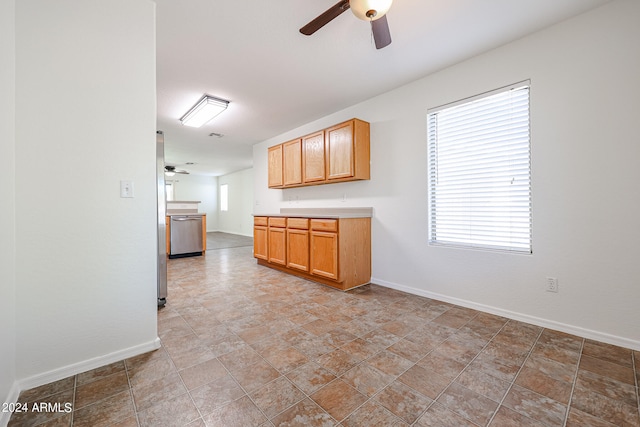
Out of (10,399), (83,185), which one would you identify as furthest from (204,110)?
(10,399)

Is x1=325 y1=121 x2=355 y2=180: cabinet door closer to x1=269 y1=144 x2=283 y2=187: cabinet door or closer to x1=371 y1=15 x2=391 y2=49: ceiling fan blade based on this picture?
x1=269 y1=144 x2=283 y2=187: cabinet door

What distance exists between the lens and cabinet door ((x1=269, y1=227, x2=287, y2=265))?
400 centimetres

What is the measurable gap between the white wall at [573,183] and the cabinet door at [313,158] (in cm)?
150

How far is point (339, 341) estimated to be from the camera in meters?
1.98

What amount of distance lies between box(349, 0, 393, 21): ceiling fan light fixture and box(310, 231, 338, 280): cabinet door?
2157 mm

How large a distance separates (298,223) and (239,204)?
6.59 metres

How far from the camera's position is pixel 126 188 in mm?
1760

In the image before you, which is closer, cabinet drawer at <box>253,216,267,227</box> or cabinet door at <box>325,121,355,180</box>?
cabinet door at <box>325,121,355,180</box>

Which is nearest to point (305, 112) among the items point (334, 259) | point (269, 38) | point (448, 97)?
point (269, 38)

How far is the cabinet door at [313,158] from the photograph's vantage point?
152 inches

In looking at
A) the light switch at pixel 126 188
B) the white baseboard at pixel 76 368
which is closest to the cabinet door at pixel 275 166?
the light switch at pixel 126 188

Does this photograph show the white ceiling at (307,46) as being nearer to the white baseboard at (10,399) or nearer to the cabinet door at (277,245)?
the cabinet door at (277,245)

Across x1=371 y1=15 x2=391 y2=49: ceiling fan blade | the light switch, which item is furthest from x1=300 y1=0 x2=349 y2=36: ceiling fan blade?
the light switch

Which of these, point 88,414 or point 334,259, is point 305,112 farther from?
point 88,414
